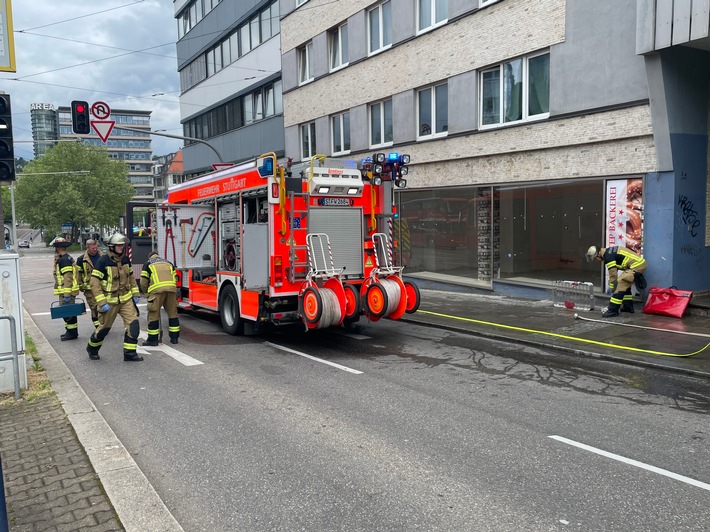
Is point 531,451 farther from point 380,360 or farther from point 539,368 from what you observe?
point 380,360

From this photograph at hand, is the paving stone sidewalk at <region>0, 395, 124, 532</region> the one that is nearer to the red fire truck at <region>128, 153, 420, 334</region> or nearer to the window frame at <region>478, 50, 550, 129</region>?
the red fire truck at <region>128, 153, 420, 334</region>

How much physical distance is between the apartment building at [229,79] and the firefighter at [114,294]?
45.3 ft

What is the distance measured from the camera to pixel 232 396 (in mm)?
6711

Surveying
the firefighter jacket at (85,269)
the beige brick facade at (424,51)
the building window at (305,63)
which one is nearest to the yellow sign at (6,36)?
the firefighter jacket at (85,269)

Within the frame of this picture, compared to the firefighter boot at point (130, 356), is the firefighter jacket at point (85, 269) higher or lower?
higher

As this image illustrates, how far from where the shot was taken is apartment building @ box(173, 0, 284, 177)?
84.3ft

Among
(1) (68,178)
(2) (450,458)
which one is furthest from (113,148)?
(2) (450,458)

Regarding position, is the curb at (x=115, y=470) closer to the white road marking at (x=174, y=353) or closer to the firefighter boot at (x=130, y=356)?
the firefighter boot at (x=130, y=356)

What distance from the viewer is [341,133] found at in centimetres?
2122

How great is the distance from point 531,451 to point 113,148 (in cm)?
15707

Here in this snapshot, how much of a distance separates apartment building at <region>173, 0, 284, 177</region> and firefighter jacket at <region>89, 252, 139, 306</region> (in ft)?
45.4

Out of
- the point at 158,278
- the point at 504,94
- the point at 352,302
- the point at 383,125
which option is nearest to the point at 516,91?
the point at 504,94

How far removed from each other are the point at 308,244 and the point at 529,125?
6992mm

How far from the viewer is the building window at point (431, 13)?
16109mm
